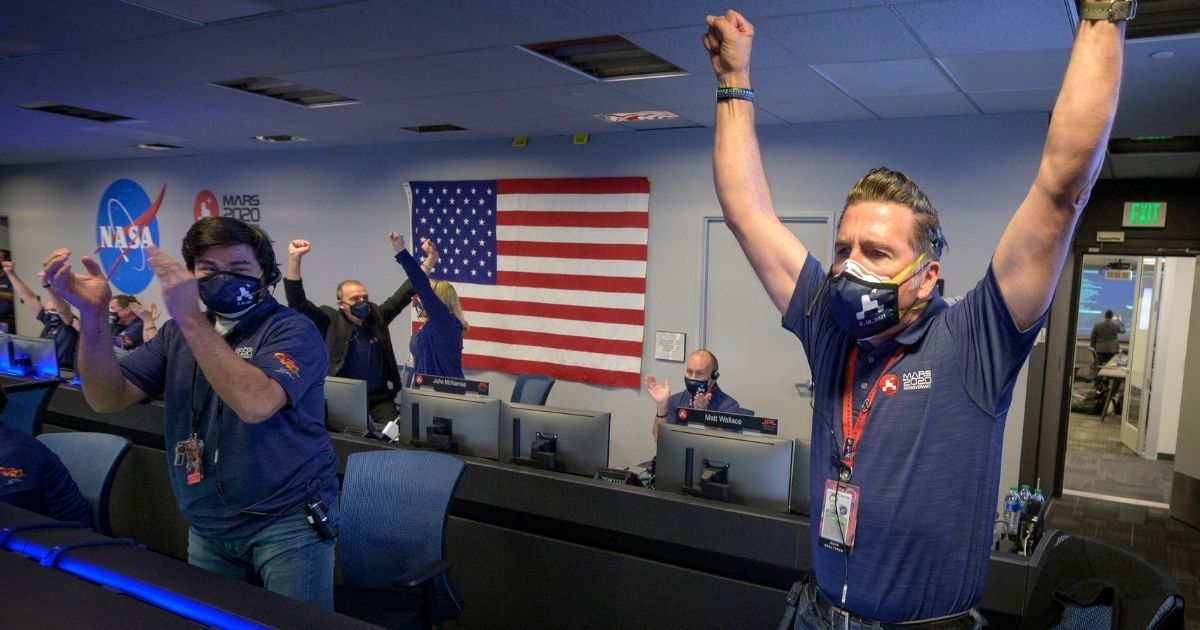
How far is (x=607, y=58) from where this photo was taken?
3705 mm

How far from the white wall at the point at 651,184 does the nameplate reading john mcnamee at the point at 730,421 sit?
2443 millimetres

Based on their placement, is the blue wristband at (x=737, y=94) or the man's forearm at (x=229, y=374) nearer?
the blue wristband at (x=737, y=94)

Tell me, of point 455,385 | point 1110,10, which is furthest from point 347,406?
point 1110,10

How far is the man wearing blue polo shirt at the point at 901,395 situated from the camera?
3.44ft

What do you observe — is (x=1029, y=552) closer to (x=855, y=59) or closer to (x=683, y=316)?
(x=855, y=59)

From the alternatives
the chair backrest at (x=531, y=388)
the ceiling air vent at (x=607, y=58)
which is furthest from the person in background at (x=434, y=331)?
the ceiling air vent at (x=607, y=58)

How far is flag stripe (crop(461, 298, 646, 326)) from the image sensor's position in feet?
18.5

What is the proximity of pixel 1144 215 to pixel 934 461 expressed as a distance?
21.2 ft

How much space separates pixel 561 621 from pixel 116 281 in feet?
26.9

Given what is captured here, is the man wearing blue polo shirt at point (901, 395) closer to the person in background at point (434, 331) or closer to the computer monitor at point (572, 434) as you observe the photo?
the computer monitor at point (572, 434)

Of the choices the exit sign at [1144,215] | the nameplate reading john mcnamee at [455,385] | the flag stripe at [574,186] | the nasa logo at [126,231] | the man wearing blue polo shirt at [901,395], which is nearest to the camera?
the man wearing blue polo shirt at [901,395]

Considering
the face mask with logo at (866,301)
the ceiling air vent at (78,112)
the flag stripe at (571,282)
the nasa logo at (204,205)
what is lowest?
the flag stripe at (571,282)

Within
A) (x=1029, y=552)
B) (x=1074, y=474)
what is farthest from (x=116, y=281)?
(x=1074, y=474)

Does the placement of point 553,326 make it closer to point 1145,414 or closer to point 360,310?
point 360,310
